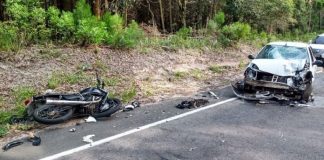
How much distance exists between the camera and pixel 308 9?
41312mm

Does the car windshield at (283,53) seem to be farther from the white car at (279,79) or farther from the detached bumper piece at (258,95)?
the detached bumper piece at (258,95)

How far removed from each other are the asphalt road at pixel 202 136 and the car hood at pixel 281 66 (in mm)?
1222

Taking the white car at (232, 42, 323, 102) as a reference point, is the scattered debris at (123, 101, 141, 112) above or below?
below

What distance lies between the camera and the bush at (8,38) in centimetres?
1253

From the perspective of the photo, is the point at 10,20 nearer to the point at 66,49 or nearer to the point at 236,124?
the point at 66,49

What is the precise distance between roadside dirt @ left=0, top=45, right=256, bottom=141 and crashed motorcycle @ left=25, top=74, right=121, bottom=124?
1.55 m

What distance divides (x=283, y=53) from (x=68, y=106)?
22.6ft

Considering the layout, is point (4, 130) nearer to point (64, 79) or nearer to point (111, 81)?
point (64, 79)

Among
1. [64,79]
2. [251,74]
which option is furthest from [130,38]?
[251,74]

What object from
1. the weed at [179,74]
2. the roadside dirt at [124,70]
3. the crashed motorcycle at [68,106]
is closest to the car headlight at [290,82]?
the roadside dirt at [124,70]

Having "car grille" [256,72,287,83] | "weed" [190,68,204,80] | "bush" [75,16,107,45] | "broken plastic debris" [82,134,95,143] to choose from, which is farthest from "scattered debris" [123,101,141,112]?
"weed" [190,68,204,80]

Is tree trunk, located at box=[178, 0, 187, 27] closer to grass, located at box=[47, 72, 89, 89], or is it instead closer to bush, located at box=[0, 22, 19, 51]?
bush, located at box=[0, 22, 19, 51]

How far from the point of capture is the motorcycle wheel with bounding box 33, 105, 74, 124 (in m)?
8.27

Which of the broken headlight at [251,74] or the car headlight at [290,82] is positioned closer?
the car headlight at [290,82]
